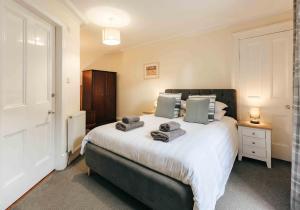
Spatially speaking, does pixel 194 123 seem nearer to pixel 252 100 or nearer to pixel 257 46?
pixel 252 100

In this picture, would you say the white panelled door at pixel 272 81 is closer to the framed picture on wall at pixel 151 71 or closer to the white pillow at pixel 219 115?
the white pillow at pixel 219 115

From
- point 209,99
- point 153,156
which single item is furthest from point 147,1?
point 153,156

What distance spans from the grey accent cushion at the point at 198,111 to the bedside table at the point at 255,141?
64 centimetres

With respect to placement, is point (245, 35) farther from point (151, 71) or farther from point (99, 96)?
point (99, 96)

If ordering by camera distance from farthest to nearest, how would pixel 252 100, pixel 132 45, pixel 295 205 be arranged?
1. pixel 132 45
2. pixel 252 100
3. pixel 295 205

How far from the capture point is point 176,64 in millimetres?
3795

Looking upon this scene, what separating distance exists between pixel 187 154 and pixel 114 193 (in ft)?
3.49

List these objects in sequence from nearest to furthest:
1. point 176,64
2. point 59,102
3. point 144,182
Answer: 1. point 144,182
2. point 59,102
3. point 176,64

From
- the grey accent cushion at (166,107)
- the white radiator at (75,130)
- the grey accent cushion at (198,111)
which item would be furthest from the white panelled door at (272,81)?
the white radiator at (75,130)

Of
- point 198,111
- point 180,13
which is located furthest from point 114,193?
point 180,13

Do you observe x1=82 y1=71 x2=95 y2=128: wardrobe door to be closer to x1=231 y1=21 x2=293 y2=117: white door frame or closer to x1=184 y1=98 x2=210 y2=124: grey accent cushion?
x1=184 y1=98 x2=210 y2=124: grey accent cushion

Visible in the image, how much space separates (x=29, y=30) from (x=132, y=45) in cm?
289

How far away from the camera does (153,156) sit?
58.7 inches

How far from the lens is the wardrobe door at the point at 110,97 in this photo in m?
4.89
